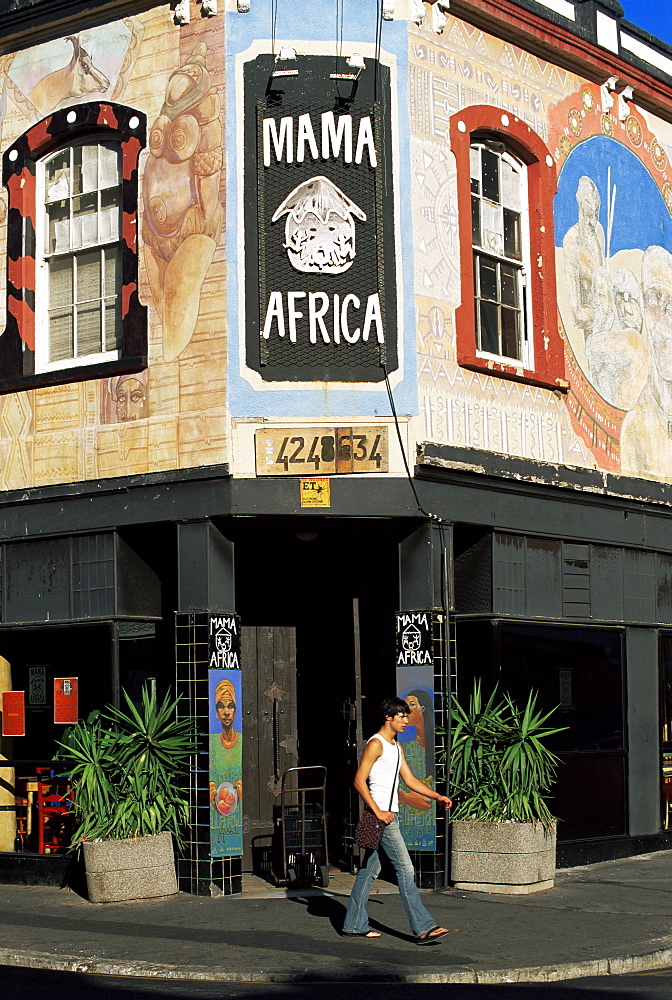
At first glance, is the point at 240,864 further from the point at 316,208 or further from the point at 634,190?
the point at 634,190

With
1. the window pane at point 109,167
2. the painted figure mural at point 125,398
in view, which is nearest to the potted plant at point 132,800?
the painted figure mural at point 125,398

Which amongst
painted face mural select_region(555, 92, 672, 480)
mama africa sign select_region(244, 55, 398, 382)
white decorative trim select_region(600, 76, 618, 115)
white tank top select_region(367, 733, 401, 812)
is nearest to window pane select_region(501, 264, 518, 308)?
painted face mural select_region(555, 92, 672, 480)

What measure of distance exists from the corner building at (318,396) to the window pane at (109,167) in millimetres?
36

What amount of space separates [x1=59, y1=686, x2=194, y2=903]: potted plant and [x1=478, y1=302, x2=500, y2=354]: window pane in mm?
4805

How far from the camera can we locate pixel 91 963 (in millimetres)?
9695

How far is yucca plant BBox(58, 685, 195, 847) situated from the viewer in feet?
41.2

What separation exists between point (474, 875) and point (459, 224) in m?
6.25

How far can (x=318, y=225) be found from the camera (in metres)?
13.5

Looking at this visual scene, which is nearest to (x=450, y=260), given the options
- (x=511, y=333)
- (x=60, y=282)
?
(x=511, y=333)

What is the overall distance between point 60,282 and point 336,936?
7479 mm

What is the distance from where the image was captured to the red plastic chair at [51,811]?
555 inches

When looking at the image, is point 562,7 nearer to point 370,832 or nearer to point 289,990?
point 370,832

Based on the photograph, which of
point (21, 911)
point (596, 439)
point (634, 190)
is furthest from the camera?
point (634, 190)

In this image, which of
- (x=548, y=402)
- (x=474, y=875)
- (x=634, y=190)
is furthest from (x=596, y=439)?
(x=474, y=875)
